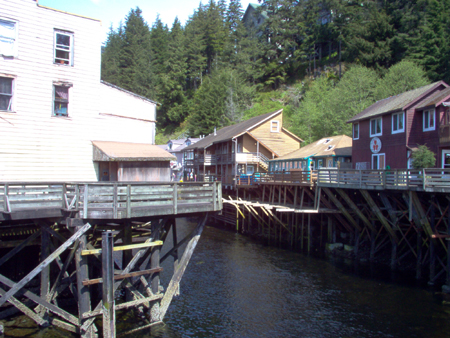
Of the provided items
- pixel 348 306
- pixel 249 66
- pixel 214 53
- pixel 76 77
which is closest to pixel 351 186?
pixel 348 306

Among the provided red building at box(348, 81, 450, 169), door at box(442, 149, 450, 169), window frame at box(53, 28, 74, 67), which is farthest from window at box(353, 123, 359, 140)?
window frame at box(53, 28, 74, 67)

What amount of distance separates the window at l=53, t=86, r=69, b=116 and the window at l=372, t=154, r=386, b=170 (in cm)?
2041

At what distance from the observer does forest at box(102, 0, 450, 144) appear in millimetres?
44000

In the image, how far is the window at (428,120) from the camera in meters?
22.2

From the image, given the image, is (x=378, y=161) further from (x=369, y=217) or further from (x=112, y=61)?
(x=112, y=61)

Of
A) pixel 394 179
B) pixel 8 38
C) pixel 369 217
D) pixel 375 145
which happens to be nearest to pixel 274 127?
pixel 375 145

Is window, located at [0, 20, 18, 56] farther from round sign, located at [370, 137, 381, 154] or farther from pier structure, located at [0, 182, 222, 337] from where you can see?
round sign, located at [370, 137, 381, 154]

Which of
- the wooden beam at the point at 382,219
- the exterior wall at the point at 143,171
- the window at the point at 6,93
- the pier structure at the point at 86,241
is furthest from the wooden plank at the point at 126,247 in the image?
the wooden beam at the point at 382,219

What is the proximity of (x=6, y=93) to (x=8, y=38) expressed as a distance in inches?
82.2

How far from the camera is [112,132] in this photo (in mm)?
16406

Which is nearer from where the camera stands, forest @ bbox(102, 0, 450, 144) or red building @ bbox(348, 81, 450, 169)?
red building @ bbox(348, 81, 450, 169)

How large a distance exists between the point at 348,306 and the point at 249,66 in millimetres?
62110

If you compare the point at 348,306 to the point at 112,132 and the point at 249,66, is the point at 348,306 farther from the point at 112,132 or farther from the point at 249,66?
the point at 249,66

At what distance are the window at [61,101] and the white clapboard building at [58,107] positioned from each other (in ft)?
0.13
